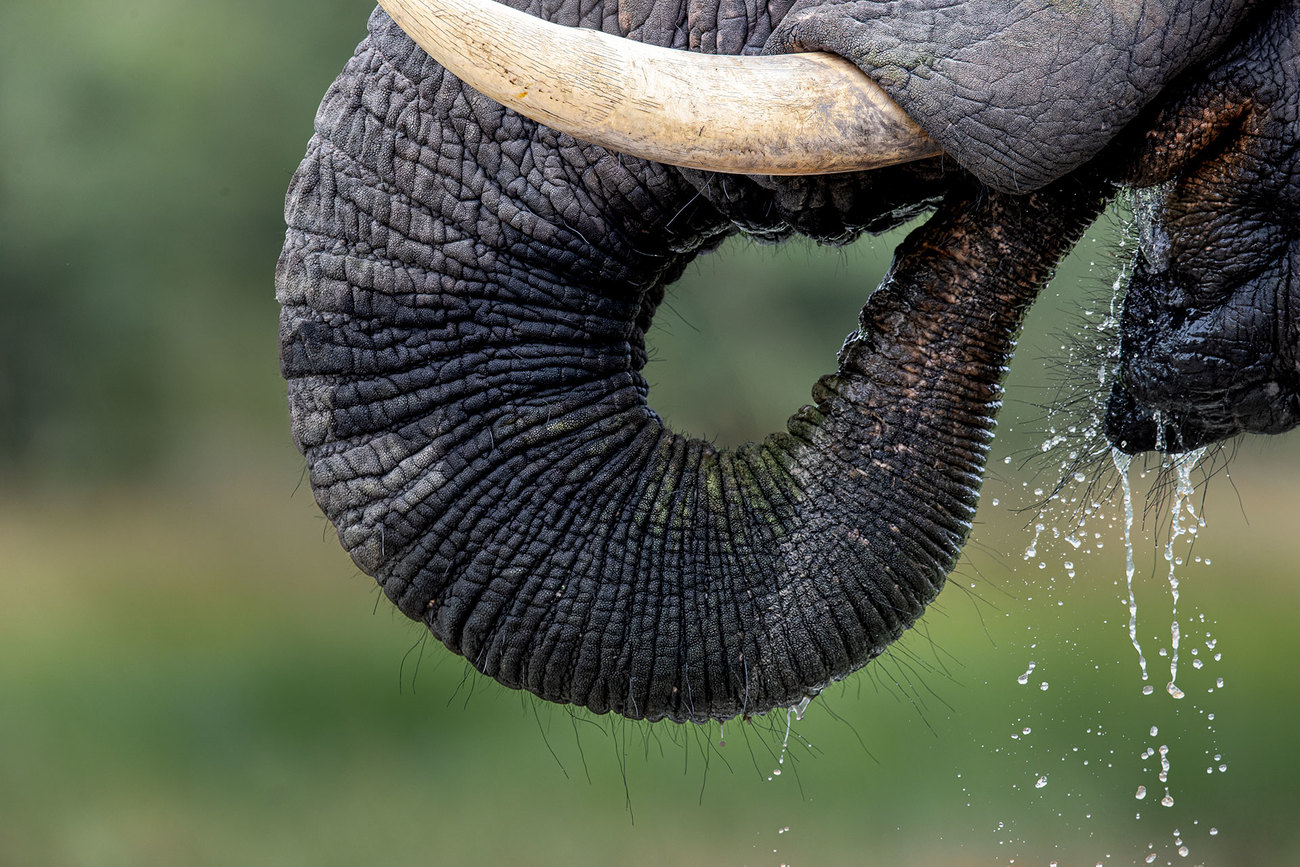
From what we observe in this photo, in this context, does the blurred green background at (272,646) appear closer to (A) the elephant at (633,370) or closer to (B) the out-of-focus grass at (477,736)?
(B) the out-of-focus grass at (477,736)

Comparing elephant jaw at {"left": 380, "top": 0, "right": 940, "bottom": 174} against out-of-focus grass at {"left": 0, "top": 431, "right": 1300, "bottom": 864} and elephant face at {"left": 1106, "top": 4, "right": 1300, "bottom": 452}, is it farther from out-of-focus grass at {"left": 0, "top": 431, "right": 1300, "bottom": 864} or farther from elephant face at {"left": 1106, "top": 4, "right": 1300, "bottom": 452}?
out-of-focus grass at {"left": 0, "top": 431, "right": 1300, "bottom": 864}

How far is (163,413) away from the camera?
153 inches

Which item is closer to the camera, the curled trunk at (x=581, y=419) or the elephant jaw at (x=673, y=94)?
the elephant jaw at (x=673, y=94)

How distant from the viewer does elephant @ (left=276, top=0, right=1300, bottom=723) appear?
4.52 ft

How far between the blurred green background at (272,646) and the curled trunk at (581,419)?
83.0 inches

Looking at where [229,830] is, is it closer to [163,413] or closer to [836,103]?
[163,413]

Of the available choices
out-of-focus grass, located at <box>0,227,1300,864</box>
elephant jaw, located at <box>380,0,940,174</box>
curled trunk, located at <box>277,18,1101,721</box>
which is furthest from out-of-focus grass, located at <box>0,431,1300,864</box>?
elephant jaw, located at <box>380,0,940,174</box>

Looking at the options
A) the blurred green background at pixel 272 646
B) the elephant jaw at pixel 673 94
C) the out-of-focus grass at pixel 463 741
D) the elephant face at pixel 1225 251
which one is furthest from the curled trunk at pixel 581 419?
the blurred green background at pixel 272 646

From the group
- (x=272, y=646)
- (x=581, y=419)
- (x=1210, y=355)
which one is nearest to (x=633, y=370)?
(x=581, y=419)

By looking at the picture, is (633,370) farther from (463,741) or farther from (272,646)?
(272,646)

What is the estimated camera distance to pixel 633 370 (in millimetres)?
1524

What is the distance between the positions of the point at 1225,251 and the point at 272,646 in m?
3.25

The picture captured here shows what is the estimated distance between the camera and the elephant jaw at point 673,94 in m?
1.15

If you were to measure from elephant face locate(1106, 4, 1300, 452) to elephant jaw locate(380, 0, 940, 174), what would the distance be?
0.79 feet
